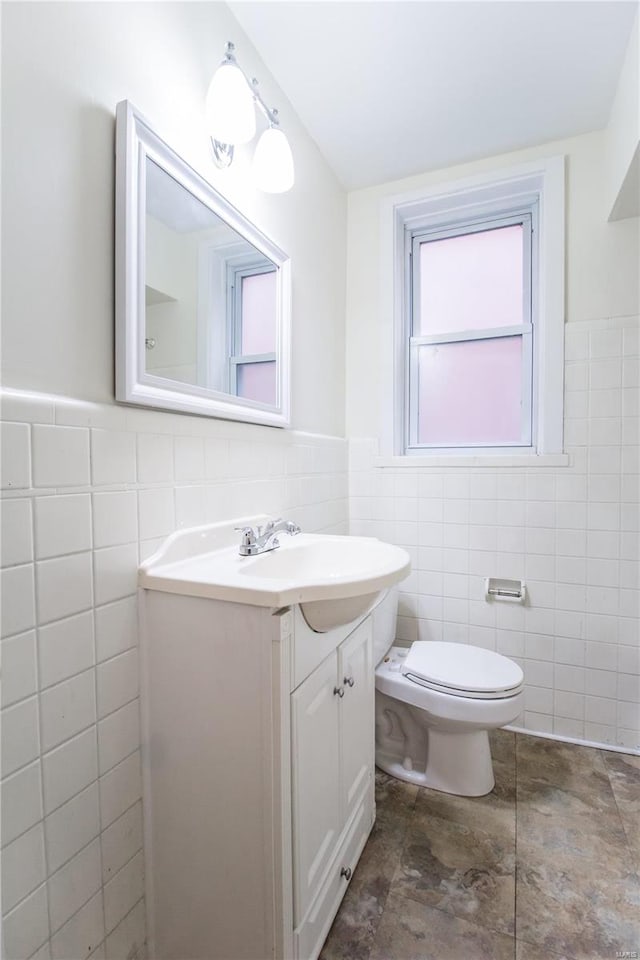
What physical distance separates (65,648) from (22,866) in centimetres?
34

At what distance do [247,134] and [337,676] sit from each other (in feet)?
4.53

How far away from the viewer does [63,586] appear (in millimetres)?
797

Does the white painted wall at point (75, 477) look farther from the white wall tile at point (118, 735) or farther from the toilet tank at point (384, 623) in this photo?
the toilet tank at point (384, 623)

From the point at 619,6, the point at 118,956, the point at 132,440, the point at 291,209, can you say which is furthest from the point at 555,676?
the point at 619,6

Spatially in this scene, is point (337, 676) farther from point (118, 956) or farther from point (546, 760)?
point (546, 760)

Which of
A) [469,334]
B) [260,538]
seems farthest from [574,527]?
[260,538]

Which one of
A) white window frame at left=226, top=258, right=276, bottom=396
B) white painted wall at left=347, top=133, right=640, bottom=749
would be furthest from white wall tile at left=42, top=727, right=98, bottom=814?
white painted wall at left=347, top=133, right=640, bottom=749

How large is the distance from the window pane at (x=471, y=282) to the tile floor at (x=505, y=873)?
6.21 feet

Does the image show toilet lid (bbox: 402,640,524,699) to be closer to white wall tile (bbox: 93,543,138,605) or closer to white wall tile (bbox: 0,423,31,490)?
white wall tile (bbox: 93,543,138,605)

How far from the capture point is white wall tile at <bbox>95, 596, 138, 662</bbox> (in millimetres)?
871

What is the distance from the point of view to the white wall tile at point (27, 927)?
0.71 metres

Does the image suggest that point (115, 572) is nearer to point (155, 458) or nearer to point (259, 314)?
point (155, 458)

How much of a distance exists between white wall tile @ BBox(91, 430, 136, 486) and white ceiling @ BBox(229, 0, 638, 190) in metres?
1.29

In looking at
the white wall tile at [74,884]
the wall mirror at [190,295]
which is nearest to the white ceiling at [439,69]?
the wall mirror at [190,295]
